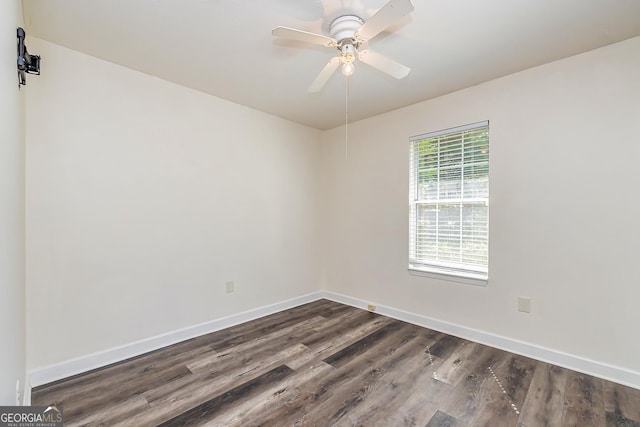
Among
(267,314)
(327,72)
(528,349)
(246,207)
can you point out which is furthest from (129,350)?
(528,349)

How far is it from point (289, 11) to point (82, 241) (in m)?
2.26

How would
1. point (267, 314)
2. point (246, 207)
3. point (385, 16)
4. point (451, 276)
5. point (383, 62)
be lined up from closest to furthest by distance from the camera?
point (385, 16) → point (383, 62) → point (451, 276) → point (246, 207) → point (267, 314)

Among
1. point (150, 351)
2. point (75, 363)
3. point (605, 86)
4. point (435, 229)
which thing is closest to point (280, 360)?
point (150, 351)

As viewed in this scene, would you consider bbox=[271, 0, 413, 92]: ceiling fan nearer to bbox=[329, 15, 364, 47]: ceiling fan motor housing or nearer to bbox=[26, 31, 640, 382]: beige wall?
bbox=[329, 15, 364, 47]: ceiling fan motor housing

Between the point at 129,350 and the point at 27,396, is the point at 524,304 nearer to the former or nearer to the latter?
the point at 129,350

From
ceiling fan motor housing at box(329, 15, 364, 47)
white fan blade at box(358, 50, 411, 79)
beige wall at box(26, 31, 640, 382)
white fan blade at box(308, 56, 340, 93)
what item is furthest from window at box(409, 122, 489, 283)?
ceiling fan motor housing at box(329, 15, 364, 47)

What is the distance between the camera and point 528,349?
2455 millimetres

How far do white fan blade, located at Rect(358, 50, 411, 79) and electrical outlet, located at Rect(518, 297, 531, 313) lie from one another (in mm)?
2164

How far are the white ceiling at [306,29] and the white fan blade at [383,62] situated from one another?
0.24m

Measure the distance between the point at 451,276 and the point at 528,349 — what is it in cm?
83

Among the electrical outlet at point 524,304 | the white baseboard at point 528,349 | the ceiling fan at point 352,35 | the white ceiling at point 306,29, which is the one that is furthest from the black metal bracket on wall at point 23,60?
the electrical outlet at point 524,304

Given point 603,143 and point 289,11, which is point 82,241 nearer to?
point 289,11

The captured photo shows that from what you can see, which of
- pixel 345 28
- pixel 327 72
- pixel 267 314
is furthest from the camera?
pixel 267 314

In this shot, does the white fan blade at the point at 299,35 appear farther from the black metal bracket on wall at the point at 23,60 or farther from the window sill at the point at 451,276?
the window sill at the point at 451,276
